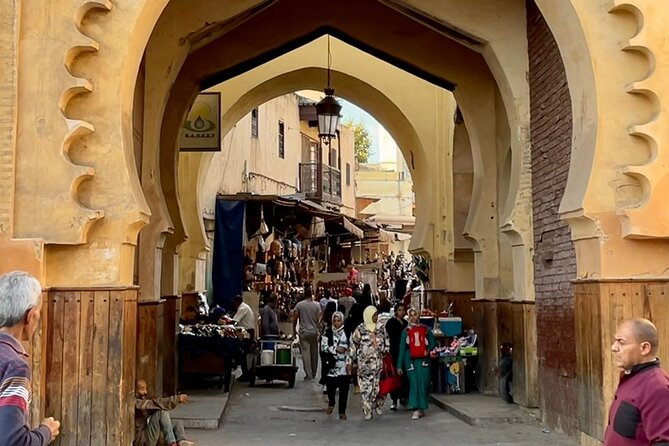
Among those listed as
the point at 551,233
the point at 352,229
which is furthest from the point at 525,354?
the point at 352,229

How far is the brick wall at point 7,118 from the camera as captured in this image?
648 centimetres

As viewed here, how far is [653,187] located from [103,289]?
436 centimetres

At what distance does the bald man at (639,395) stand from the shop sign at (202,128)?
1055 centimetres

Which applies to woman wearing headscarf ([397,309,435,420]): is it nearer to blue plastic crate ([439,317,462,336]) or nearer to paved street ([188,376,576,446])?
paved street ([188,376,576,446])

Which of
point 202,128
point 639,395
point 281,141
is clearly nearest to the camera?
point 639,395

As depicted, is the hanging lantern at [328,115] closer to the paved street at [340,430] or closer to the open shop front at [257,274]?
the open shop front at [257,274]

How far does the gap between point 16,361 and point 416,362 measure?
850cm

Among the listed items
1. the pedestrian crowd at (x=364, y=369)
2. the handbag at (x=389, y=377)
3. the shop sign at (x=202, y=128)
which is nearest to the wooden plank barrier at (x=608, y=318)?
the pedestrian crowd at (x=364, y=369)

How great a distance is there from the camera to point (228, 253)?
17.8 metres

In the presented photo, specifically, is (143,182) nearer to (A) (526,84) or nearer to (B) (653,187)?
(A) (526,84)

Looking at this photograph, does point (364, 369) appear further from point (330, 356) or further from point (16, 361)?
point (16, 361)

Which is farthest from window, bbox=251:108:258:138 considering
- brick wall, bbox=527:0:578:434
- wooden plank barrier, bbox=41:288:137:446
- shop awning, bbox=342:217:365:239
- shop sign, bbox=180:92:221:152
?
wooden plank barrier, bbox=41:288:137:446

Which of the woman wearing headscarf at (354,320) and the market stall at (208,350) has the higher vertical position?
the woman wearing headscarf at (354,320)

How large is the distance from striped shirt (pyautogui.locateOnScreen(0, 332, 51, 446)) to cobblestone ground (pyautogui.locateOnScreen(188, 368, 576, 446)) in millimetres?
6067
